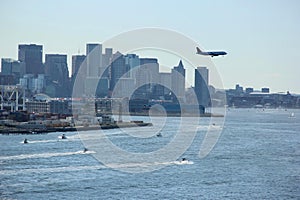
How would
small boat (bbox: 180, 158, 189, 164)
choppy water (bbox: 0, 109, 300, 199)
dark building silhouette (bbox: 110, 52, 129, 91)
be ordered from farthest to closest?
dark building silhouette (bbox: 110, 52, 129, 91) → small boat (bbox: 180, 158, 189, 164) → choppy water (bbox: 0, 109, 300, 199)

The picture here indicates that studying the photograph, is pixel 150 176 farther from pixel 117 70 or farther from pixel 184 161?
pixel 117 70

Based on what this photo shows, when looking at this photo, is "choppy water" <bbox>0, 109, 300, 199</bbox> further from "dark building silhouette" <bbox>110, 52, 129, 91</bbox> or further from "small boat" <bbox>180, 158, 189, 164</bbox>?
"dark building silhouette" <bbox>110, 52, 129, 91</bbox>

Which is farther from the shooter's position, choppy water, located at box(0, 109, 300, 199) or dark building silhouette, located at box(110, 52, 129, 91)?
dark building silhouette, located at box(110, 52, 129, 91)

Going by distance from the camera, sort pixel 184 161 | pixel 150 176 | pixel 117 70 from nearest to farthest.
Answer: pixel 150 176, pixel 184 161, pixel 117 70

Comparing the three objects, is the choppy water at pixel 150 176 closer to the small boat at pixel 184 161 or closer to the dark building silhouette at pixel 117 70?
the small boat at pixel 184 161

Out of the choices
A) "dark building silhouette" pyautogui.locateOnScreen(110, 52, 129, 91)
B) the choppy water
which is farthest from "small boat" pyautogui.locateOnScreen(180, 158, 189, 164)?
"dark building silhouette" pyautogui.locateOnScreen(110, 52, 129, 91)

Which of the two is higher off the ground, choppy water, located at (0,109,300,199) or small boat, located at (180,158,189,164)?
small boat, located at (180,158,189,164)

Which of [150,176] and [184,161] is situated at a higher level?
[184,161]

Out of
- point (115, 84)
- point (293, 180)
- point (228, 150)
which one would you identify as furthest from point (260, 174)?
point (115, 84)

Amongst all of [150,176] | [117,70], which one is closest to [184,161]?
[150,176]

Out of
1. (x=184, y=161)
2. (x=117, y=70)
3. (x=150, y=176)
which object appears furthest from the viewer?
(x=117, y=70)

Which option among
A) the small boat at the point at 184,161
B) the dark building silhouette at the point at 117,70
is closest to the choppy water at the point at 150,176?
the small boat at the point at 184,161
